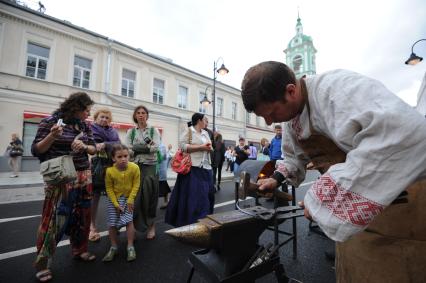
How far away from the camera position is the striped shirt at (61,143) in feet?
7.24

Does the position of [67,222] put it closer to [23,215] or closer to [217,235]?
[217,235]

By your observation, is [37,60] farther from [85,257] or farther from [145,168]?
[85,257]

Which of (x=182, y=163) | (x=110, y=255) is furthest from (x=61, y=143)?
(x=182, y=163)

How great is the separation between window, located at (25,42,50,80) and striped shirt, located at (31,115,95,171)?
13.3 metres

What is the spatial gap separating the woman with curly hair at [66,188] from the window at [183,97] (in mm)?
17044

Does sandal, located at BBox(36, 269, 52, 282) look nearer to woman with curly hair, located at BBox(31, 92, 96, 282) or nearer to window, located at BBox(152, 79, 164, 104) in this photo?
woman with curly hair, located at BBox(31, 92, 96, 282)

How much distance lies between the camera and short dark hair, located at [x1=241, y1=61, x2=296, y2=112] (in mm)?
1007

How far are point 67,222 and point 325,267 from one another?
277 centimetres

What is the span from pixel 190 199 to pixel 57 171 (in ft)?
5.42

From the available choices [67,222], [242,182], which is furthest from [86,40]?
[242,182]

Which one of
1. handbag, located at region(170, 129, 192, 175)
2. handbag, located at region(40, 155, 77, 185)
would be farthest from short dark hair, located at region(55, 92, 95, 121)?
handbag, located at region(170, 129, 192, 175)

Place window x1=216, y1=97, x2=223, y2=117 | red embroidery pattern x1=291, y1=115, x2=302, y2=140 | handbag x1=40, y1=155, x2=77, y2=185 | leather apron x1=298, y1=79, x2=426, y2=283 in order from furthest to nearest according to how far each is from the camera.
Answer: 1. window x1=216, y1=97, x2=223, y2=117
2. handbag x1=40, y1=155, x2=77, y2=185
3. red embroidery pattern x1=291, y1=115, x2=302, y2=140
4. leather apron x1=298, y1=79, x2=426, y2=283

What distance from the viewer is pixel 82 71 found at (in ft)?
46.2

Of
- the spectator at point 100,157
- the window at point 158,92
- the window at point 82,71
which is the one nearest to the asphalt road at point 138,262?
the spectator at point 100,157
